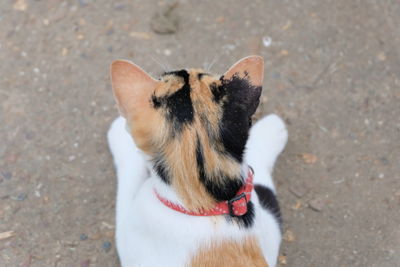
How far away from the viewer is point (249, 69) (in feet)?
7.14

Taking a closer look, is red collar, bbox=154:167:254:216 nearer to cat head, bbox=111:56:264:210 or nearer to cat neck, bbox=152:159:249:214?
cat neck, bbox=152:159:249:214

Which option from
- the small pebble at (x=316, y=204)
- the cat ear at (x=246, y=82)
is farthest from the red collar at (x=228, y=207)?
the small pebble at (x=316, y=204)

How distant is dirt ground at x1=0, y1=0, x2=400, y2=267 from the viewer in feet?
10.5

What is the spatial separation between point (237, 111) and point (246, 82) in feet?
0.47

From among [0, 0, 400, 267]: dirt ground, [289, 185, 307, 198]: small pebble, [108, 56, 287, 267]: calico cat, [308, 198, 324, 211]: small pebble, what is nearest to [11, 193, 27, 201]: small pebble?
[0, 0, 400, 267]: dirt ground

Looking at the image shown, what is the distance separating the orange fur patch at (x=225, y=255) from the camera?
2.24 m

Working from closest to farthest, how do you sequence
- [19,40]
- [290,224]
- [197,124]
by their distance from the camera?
[197,124] → [290,224] → [19,40]

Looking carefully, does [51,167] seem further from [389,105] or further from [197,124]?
[389,105]

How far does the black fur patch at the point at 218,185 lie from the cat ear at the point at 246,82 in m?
0.27

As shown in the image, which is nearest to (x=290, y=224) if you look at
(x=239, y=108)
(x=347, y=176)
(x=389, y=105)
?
(x=347, y=176)

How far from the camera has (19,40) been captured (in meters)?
3.87

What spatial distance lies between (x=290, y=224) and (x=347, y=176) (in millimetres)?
507

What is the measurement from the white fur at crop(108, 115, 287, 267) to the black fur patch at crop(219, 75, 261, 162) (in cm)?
19

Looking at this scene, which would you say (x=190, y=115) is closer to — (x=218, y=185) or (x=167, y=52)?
(x=218, y=185)
